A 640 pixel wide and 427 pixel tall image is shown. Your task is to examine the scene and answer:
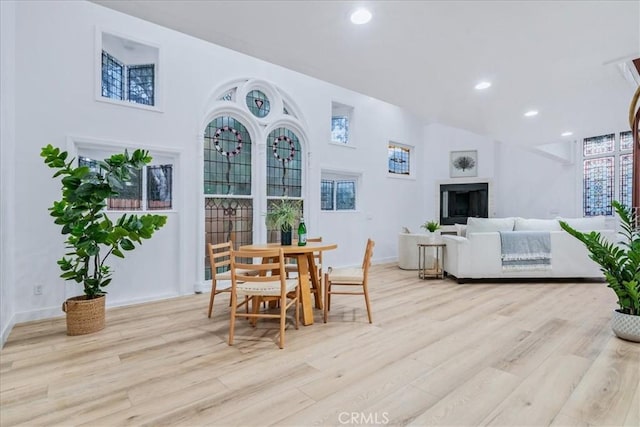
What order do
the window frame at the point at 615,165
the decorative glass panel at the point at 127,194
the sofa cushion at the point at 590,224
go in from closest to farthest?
the decorative glass panel at the point at 127,194
the sofa cushion at the point at 590,224
the window frame at the point at 615,165

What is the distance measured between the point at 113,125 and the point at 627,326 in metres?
5.42

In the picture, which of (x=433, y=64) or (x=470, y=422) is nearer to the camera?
(x=470, y=422)

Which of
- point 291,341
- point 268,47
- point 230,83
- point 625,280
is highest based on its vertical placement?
point 230,83

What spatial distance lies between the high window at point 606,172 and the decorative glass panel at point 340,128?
6160mm

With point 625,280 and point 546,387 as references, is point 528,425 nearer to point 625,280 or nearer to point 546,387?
point 546,387

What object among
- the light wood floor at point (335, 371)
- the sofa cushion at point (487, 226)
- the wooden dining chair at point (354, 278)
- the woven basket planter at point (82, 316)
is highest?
A: the sofa cushion at point (487, 226)

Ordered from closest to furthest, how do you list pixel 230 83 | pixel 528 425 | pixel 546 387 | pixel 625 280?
pixel 528 425 < pixel 546 387 < pixel 625 280 < pixel 230 83

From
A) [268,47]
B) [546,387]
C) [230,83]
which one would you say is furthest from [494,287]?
[230,83]

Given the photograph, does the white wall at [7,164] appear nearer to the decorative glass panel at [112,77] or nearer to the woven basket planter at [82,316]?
the woven basket planter at [82,316]

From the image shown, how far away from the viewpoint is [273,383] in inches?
79.7

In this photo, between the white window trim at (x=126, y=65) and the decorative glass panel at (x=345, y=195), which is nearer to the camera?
the white window trim at (x=126, y=65)

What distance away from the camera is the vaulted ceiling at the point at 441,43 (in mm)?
2122

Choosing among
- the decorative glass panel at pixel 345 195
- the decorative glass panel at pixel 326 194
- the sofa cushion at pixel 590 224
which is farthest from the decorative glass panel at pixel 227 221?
the sofa cushion at pixel 590 224

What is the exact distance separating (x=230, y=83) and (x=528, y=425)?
483 cm
